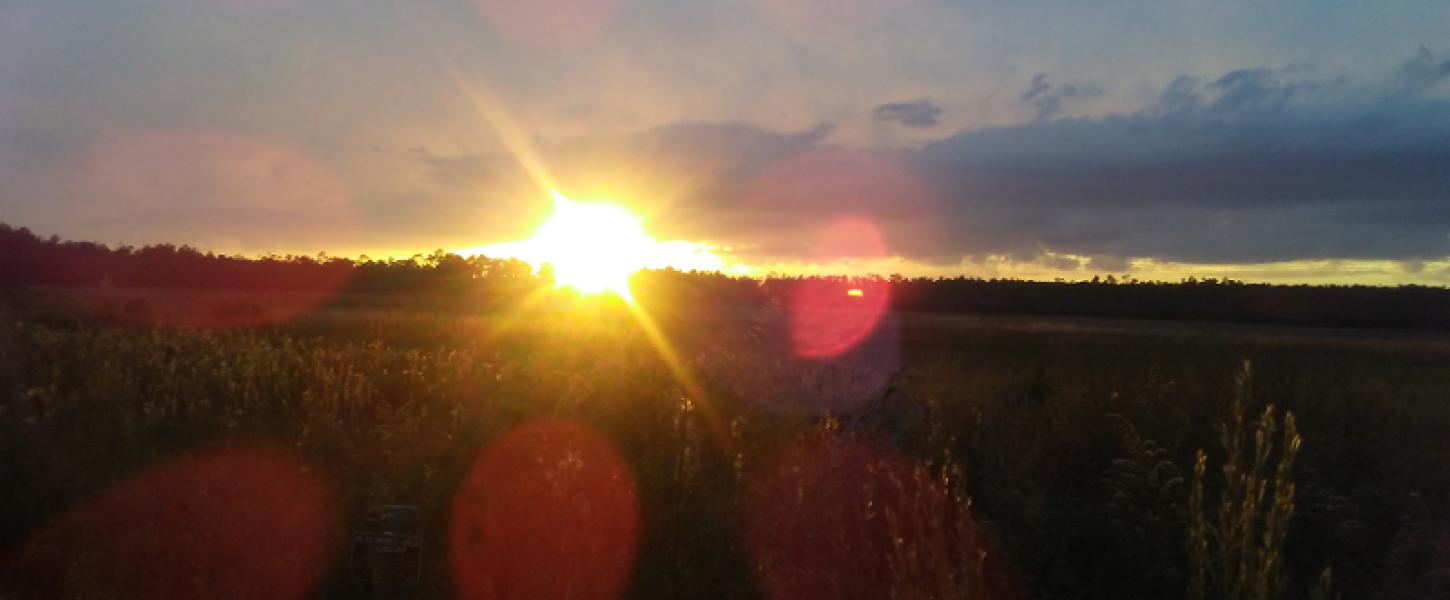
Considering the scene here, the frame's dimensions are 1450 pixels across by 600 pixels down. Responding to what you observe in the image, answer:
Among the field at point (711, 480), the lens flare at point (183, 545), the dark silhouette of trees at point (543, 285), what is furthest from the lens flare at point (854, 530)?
A: the dark silhouette of trees at point (543, 285)

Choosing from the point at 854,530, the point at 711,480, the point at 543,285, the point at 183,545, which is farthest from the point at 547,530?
the point at 543,285

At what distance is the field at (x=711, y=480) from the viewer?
207 inches

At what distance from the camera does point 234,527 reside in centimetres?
572

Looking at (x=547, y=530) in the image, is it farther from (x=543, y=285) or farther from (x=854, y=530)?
(x=543, y=285)

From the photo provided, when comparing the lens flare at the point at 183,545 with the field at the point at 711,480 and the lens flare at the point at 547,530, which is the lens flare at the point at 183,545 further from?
the lens flare at the point at 547,530

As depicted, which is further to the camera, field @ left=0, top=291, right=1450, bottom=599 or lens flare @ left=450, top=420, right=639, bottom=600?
lens flare @ left=450, top=420, right=639, bottom=600

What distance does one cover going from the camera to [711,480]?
6.48 meters

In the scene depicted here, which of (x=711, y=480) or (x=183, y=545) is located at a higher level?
(x=711, y=480)

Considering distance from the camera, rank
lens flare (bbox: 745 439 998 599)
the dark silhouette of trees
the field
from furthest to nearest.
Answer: the dark silhouette of trees, the field, lens flare (bbox: 745 439 998 599)

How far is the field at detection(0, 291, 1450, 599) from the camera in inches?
207

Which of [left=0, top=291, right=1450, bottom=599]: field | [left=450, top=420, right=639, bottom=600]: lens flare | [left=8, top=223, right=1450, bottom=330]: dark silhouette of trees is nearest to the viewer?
[left=0, top=291, right=1450, bottom=599]: field

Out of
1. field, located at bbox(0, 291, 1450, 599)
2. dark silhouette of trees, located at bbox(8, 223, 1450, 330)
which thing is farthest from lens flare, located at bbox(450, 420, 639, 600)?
dark silhouette of trees, located at bbox(8, 223, 1450, 330)

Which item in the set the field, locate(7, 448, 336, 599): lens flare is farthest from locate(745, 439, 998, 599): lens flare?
locate(7, 448, 336, 599): lens flare

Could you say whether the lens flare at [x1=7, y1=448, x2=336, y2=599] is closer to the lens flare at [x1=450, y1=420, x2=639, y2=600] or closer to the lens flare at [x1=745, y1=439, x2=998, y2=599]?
the lens flare at [x1=450, y1=420, x2=639, y2=600]
